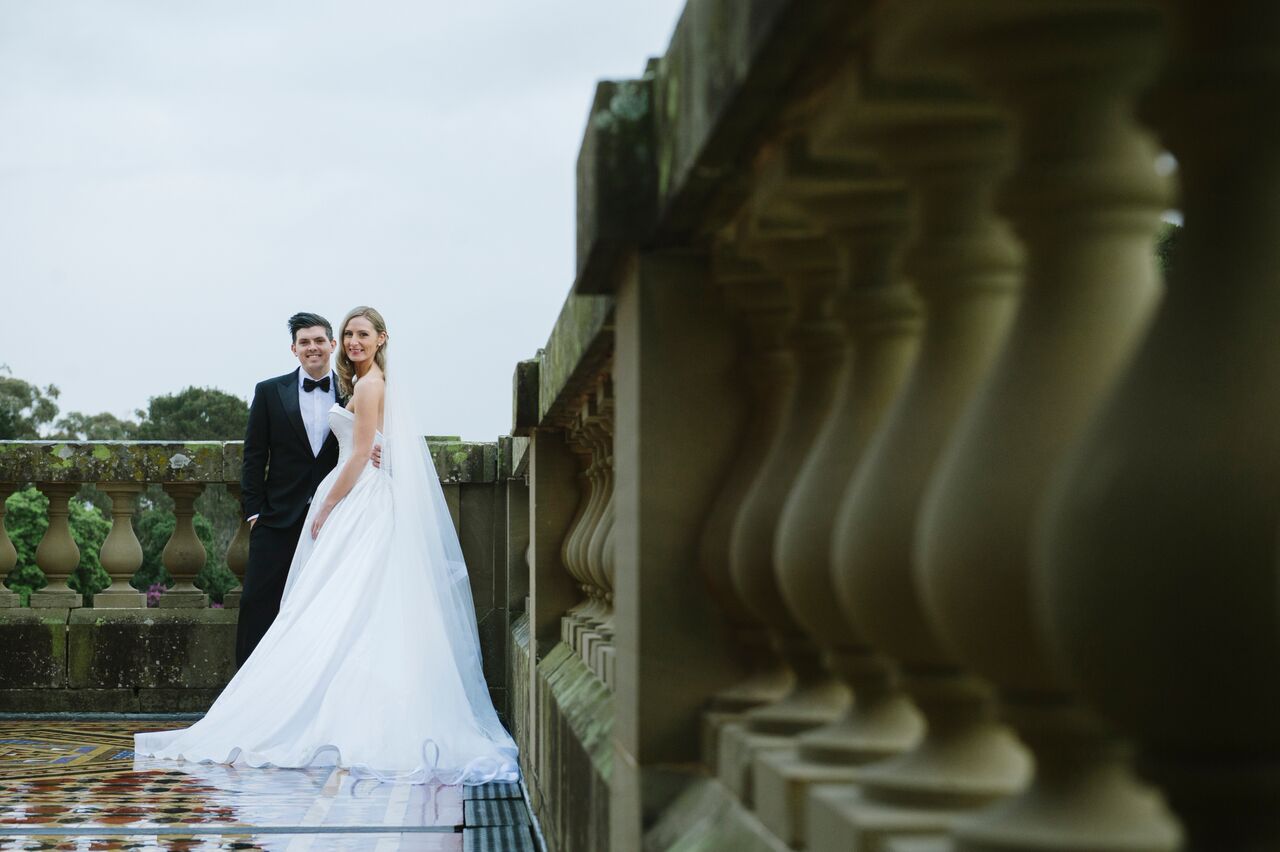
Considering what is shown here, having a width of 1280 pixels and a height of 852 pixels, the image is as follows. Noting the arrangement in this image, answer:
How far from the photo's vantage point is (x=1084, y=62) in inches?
43.4

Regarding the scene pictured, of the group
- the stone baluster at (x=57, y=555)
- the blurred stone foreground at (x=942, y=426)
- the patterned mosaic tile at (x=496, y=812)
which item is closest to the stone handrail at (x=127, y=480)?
the stone baluster at (x=57, y=555)

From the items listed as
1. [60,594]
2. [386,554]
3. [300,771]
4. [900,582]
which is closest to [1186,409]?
[900,582]

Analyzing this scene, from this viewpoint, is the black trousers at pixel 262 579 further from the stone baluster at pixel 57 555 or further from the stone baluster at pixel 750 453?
the stone baluster at pixel 750 453

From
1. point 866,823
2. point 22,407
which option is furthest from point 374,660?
point 22,407

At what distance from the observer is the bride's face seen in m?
7.86

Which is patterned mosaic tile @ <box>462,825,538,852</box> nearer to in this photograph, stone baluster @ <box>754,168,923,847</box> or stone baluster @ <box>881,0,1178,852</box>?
stone baluster @ <box>754,168,923,847</box>

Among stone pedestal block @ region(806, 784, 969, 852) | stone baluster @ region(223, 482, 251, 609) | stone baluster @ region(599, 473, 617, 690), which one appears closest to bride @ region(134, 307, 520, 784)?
stone baluster @ region(223, 482, 251, 609)

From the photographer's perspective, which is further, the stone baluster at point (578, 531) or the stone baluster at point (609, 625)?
the stone baluster at point (578, 531)

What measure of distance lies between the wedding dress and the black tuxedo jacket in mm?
233

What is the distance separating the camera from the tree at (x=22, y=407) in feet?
207

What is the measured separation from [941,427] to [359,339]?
6.75 metres

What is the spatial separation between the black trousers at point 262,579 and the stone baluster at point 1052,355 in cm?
713

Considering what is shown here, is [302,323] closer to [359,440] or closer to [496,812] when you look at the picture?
[359,440]

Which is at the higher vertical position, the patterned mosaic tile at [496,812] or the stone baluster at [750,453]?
the stone baluster at [750,453]
